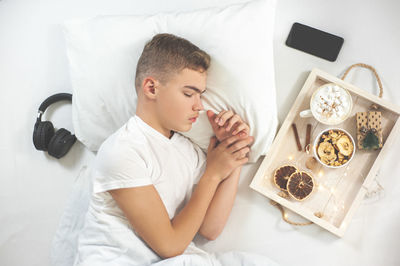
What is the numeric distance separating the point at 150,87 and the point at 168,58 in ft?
0.40

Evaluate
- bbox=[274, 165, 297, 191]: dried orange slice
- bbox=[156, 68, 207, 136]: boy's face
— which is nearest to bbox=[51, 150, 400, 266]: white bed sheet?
bbox=[274, 165, 297, 191]: dried orange slice

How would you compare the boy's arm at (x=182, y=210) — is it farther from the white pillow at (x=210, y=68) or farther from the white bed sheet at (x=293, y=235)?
the white bed sheet at (x=293, y=235)

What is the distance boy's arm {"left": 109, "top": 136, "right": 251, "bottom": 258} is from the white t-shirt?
0.14 feet

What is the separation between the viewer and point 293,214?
1.37 meters

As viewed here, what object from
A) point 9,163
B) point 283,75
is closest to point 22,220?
point 9,163

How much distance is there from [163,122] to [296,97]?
62cm

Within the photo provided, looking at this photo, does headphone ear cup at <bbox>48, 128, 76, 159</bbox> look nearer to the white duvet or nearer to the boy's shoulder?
the white duvet

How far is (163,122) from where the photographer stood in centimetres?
120

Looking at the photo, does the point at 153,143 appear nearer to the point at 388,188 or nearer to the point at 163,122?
the point at 163,122

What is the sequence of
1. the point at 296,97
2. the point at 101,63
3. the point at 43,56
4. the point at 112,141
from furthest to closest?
1. the point at 43,56
2. the point at 296,97
3. the point at 101,63
4. the point at 112,141

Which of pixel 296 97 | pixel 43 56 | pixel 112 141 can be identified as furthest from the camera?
pixel 43 56

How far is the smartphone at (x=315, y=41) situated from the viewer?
139cm

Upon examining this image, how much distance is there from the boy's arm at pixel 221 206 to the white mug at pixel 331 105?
15.3 inches

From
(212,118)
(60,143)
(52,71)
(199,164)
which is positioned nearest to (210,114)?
(212,118)
